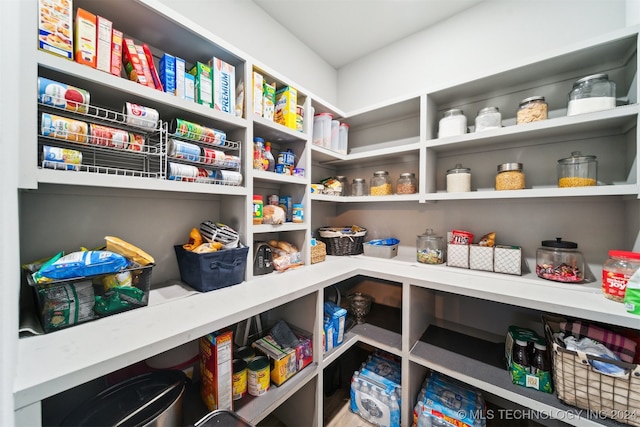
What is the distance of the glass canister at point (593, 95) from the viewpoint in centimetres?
103

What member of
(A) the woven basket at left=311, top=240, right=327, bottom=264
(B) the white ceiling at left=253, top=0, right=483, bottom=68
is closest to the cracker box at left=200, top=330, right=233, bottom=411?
(A) the woven basket at left=311, top=240, right=327, bottom=264

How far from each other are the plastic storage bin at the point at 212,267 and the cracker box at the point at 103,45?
710mm

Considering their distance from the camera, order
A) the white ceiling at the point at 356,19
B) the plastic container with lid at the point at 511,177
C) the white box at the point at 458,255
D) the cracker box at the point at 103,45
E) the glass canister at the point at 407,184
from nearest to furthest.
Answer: the cracker box at the point at 103,45
the plastic container with lid at the point at 511,177
the white box at the point at 458,255
the white ceiling at the point at 356,19
the glass canister at the point at 407,184

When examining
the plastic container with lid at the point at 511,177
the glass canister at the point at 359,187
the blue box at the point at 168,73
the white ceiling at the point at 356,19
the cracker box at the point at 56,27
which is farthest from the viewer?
the glass canister at the point at 359,187

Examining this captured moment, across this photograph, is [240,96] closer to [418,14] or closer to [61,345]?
[61,345]

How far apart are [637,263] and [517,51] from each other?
1.27 m

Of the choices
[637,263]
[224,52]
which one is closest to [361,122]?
[224,52]

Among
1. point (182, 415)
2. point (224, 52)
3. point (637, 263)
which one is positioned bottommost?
point (182, 415)

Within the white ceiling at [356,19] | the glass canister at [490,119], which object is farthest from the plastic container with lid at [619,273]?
the white ceiling at [356,19]

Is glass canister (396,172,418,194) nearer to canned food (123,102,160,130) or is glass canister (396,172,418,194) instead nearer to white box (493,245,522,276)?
white box (493,245,522,276)

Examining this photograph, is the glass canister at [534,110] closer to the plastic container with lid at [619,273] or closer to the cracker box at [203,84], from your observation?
the plastic container with lid at [619,273]

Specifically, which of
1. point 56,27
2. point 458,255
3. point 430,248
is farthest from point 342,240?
point 56,27

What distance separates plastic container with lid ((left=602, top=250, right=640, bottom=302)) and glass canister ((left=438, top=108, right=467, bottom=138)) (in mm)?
886

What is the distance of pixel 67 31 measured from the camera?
0.69m
